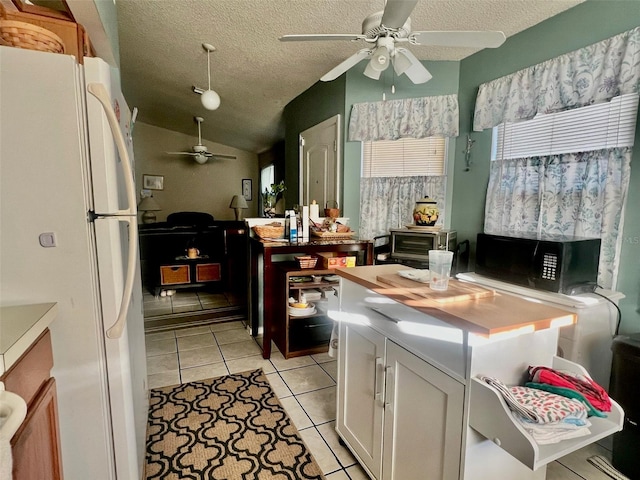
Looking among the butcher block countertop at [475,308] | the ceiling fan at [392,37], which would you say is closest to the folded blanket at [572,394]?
the butcher block countertop at [475,308]

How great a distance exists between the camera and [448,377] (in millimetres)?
945

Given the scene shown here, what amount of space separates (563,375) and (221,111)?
5.13 m

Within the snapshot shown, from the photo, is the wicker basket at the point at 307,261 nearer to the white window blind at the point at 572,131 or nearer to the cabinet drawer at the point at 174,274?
the white window blind at the point at 572,131

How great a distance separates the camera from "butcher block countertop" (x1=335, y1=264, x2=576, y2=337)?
87cm

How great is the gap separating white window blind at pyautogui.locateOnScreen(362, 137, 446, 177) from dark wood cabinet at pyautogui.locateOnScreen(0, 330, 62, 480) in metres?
2.73

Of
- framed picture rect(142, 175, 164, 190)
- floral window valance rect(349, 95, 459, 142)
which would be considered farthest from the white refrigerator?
framed picture rect(142, 175, 164, 190)

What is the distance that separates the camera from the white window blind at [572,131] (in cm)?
176

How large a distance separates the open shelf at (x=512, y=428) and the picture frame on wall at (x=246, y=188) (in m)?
7.45

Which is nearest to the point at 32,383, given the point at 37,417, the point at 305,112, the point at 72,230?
the point at 37,417

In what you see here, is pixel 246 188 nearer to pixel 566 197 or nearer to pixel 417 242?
pixel 417 242

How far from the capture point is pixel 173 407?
1963mm

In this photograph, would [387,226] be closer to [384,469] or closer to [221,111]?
[384,469]

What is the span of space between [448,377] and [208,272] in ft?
12.2

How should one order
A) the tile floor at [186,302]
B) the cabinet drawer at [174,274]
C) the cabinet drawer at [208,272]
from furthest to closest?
1. the cabinet drawer at [208,272]
2. the cabinet drawer at [174,274]
3. the tile floor at [186,302]
